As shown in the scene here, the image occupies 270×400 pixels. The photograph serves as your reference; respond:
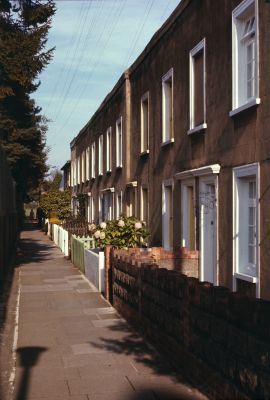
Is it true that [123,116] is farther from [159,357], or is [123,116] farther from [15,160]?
[15,160]

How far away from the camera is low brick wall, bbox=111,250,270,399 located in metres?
4.88

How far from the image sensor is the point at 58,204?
4428 centimetres

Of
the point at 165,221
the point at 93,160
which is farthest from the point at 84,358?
the point at 93,160

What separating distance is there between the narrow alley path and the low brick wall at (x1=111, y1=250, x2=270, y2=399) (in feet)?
0.95

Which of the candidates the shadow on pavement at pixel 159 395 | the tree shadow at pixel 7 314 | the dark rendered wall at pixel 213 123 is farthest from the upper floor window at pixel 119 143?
the shadow on pavement at pixel 159 395

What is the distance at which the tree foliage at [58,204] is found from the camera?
43.9 metres

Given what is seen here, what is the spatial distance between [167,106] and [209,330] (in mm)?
10560

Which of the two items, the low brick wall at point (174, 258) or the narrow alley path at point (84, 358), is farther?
the low brick wall at point (174, 258)

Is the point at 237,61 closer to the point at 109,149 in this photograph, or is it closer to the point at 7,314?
the point at 7,314

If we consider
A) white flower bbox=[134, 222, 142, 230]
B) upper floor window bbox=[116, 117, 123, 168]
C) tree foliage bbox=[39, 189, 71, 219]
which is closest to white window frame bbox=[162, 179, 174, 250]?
white flower bbox=[134, 222, 142, 230]

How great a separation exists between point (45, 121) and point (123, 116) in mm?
21958

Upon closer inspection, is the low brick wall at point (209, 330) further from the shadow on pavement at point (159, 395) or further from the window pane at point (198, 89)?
the window pane at point (198, 89)

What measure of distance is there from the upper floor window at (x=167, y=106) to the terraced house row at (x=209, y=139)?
26mm

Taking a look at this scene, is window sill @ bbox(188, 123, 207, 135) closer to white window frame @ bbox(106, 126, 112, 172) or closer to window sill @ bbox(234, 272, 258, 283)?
window sill @ bbox(234, 272, 258, 283)
